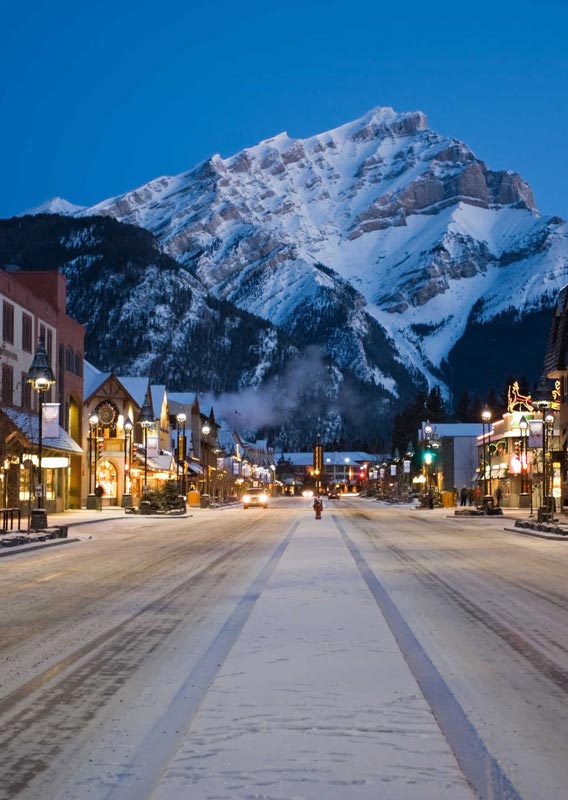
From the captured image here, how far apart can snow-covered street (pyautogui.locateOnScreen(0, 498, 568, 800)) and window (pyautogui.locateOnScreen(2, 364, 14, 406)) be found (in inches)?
1310

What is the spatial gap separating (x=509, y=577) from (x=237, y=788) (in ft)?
50.5

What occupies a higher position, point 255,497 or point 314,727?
point 314,727

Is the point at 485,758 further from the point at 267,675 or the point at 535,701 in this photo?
the point at 267,675

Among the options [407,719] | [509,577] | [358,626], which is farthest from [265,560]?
[407,719]

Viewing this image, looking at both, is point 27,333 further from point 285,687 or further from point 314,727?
point 314,727

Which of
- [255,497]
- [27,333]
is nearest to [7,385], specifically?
[27,333]

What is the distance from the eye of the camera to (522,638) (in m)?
12.5

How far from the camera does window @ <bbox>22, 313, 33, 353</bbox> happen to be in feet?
185

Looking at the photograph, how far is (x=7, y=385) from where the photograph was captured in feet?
174

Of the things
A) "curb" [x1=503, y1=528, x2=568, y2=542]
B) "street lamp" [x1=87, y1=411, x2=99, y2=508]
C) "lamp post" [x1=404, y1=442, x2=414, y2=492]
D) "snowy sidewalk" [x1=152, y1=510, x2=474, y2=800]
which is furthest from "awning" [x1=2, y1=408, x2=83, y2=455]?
"lamp post" [x1=404, y1=442, x2=414, y2=492]

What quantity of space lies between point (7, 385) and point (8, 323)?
10.3 feet

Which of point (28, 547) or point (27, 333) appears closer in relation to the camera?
point (28, 547)

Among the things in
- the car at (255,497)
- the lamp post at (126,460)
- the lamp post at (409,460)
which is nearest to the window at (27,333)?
the lamp post at (126,460)

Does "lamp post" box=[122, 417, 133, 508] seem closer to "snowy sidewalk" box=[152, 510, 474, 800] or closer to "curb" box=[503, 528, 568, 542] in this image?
"curb" box=[503, 528, 568, 542]
